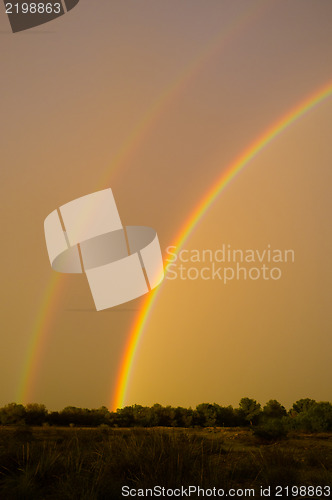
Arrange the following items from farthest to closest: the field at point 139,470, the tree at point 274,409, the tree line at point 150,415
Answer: the tree at point 274,409
the tree line at point 150,415
the field at point 139,470

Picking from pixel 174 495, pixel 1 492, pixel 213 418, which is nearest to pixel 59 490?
pixel 1 492

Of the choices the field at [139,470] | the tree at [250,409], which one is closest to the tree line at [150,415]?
the tree at [250,409]

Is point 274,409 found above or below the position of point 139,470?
above

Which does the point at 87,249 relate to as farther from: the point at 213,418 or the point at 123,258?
the point at 213,418

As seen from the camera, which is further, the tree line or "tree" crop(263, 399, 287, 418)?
"tree" crop(263, 399, 287, 418)

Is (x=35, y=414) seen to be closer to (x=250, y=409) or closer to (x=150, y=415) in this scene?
(x=150, y=415)

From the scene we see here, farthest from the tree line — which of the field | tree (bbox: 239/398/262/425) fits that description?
the field

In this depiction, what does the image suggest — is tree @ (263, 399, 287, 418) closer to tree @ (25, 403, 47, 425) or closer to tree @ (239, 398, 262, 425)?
tree @ (239, 398, 262, 425)

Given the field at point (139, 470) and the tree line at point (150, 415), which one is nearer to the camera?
the field at point (139, 470)

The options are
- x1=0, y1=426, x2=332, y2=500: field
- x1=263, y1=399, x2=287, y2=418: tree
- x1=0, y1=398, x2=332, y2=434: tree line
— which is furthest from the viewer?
x1=263, y1=399, x2=287, y2=418: tree

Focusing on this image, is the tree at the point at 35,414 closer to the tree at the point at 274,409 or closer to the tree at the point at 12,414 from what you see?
the tree at the point at 12,414

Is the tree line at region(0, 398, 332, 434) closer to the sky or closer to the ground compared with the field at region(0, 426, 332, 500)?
closer to the sky

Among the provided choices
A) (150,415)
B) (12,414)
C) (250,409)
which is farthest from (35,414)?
(250,409)

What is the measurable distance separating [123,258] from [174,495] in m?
24.3
